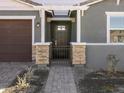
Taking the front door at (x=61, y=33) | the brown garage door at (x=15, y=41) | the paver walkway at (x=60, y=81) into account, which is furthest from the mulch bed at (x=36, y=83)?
the front door at (x=61, y=33)

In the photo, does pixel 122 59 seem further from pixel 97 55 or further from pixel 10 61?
pixel 10 61

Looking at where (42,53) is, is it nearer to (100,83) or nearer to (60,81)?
(60,81)

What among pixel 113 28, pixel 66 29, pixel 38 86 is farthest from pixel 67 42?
pixel 38 86

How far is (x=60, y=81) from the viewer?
12.7 meters

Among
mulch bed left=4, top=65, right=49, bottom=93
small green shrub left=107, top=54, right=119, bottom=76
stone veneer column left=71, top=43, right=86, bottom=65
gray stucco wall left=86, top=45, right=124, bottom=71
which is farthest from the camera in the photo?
stone veneer column left=71, top=43, right=86, bottom=65

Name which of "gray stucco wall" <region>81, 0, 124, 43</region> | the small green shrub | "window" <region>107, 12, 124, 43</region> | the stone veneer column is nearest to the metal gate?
"gray stucco wall" <region>81, 0, 124, 43</region>

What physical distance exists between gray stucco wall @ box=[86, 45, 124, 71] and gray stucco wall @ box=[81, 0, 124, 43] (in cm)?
161

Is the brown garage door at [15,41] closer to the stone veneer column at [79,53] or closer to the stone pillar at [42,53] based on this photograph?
the stone pillar at [42,53]

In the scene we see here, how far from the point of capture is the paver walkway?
10917 millimetres

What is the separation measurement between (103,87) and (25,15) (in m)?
9.54

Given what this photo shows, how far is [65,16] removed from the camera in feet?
74.1

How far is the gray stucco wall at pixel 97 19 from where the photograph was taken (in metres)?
18.2

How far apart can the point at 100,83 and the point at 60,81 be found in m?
1.57

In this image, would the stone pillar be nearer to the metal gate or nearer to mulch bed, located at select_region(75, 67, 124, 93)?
mulch bed, located at select_region(75, 67, 124, 93)
